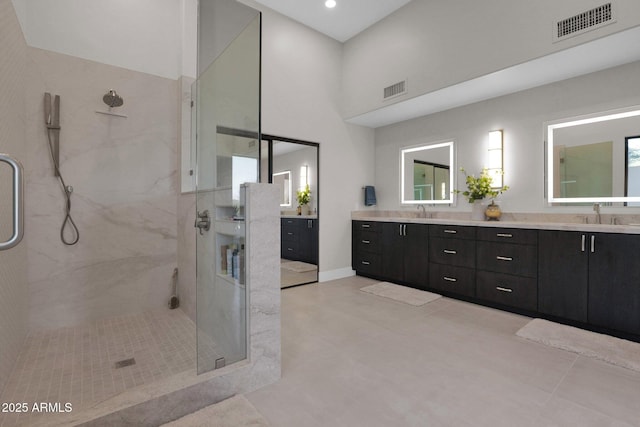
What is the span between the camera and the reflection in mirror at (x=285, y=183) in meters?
3.96

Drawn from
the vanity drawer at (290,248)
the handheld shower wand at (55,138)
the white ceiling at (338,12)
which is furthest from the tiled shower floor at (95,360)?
the white ceiling at (338,12)

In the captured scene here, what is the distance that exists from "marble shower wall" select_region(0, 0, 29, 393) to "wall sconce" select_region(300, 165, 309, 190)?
9.10 ft

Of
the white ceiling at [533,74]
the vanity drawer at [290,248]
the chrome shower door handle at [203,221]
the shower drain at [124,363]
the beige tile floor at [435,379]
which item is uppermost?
the white ceiling at [533,74]

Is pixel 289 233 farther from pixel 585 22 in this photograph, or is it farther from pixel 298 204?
pixel 585 22

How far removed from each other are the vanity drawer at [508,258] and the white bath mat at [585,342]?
1.63ft

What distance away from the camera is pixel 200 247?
6.93 feet

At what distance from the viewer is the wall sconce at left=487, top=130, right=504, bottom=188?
3.55 meters

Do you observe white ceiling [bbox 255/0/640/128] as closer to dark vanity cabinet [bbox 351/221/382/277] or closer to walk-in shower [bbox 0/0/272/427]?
dark vanity cabinet [bbox 351/221/382/277]

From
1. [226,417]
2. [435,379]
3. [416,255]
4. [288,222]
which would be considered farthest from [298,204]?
[226,417]

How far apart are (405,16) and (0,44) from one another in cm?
382

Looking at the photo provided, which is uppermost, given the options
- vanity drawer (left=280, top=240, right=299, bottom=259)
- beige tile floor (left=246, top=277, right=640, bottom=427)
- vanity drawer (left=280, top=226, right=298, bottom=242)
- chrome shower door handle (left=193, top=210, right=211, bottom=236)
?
chrome shower door handle (left=193, top=210, right=211, bottom=236)

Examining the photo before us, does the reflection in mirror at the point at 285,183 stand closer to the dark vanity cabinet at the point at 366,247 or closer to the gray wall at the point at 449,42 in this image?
the dark vanity cabinet at the point at 366,247

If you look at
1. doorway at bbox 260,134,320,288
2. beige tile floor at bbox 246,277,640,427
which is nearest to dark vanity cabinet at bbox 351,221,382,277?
doorway at bbox 260,134,320,288

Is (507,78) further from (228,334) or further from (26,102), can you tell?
(26,102)
